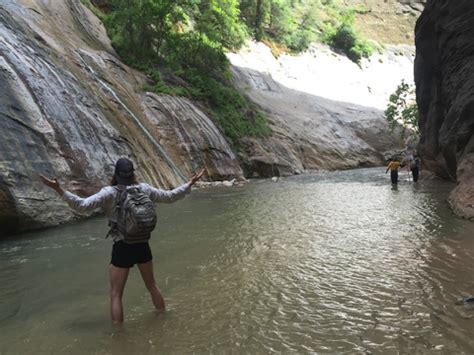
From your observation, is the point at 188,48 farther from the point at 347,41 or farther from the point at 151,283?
the point at 347,41

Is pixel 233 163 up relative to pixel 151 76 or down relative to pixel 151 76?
down

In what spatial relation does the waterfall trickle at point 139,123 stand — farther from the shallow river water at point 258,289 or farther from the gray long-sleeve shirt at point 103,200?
the gray long-sleeve shirt at point 103,200

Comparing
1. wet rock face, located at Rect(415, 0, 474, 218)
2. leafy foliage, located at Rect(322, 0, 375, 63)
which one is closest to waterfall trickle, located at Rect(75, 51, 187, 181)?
wet rock face, located at Rect(415, 0, 474, 218)

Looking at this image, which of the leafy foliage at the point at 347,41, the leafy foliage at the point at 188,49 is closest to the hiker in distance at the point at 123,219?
the leafy foliage at the point at 188,49

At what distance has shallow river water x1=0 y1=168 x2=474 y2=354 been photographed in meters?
3.57

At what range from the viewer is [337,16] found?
174 feet

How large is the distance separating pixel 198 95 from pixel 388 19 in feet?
155

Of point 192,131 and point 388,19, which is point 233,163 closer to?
point 192,131

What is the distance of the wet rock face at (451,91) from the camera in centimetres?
1072

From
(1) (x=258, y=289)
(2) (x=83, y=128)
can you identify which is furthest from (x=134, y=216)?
(2) (x=83, y=128)

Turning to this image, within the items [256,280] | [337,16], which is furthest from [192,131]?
[337,16]

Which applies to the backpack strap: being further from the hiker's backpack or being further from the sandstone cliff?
the sandstone cliff

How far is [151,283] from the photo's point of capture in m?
4.18

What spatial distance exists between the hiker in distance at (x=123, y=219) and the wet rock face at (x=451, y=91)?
7.08 meters
